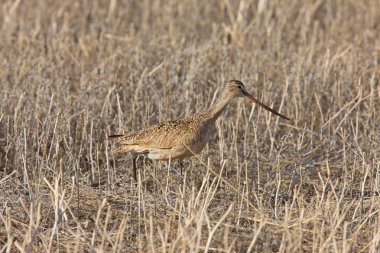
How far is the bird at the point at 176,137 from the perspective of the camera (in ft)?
19.5

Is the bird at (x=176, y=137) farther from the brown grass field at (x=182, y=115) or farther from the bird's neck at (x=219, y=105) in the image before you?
the brown grass field at (x=182, y=115)

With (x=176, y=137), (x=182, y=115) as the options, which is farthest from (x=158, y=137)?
(x=182, y=115)

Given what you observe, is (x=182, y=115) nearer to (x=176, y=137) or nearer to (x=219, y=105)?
(x=219, y=105)

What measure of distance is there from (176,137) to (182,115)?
1255 millimetres

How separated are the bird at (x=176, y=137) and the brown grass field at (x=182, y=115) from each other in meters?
0.17

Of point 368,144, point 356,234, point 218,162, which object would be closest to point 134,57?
point 218,162

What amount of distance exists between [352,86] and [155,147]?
8.54 ft

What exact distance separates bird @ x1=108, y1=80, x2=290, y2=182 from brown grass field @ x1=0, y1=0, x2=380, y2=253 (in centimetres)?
17

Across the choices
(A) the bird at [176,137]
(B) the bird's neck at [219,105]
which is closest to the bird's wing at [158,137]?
(A) the bird at [176,137]

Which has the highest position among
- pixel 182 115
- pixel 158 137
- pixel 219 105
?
pixel 219 105

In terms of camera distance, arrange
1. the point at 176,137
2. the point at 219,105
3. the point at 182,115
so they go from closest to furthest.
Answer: the point at 176,137, the point at 219,105, the point at 182,115

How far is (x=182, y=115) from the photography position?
722cm

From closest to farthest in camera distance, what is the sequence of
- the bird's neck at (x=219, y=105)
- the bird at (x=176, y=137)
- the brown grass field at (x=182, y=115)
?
the brown grass field at (x=182, y=115)
the bird at (x=176, y=137)
the bird's neck at (x=219, y=105)

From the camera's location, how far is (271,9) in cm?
1034
